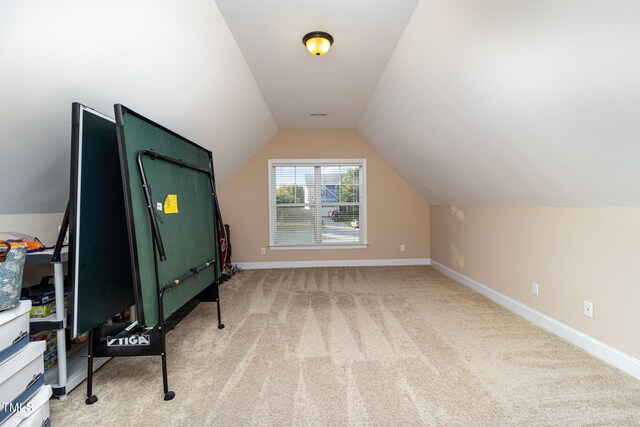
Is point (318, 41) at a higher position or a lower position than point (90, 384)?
higher

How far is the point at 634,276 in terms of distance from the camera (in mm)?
2023

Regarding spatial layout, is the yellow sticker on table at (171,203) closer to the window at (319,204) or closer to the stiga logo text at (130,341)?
the stiga logo text at (130,341)

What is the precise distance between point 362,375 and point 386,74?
2.83 m

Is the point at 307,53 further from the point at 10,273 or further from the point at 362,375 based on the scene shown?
the point at 362,375

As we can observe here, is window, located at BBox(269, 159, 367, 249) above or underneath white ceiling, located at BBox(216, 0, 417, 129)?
underneath

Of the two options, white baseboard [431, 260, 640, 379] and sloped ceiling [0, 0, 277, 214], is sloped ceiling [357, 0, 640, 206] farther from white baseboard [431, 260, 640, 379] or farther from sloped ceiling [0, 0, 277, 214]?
sloped ceiling [0, 0, 277, 214]

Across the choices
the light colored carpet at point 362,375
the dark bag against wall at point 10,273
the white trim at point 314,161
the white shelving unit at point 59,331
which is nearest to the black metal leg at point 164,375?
the light colored carpet at point 362,375

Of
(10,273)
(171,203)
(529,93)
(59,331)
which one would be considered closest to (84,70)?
Answer: (171,203)

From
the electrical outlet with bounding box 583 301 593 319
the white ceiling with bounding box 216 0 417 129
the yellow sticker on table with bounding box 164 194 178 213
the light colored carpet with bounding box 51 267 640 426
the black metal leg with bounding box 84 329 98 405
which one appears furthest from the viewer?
the electrical outlet with bounding box 583 301 593 319

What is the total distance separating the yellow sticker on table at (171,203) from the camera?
2031 mm

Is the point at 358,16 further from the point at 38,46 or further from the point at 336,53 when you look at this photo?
the point at 38,46

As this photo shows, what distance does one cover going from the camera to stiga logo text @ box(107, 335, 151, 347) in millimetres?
1862

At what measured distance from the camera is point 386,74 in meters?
3.10

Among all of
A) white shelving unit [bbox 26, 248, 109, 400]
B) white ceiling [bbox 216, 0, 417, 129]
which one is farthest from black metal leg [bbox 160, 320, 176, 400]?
white ceiling [bbox 216, 0, 417, 129]
